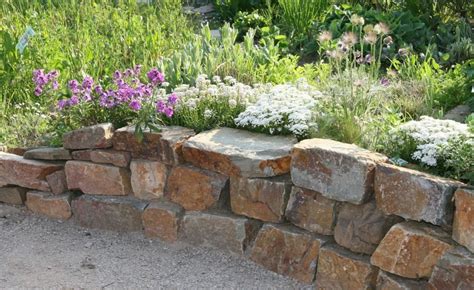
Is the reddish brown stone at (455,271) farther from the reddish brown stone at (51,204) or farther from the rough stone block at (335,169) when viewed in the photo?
the reddish brown stone at (51,204)

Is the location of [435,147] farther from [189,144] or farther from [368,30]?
[189,144]

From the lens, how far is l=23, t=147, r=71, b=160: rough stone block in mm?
4795

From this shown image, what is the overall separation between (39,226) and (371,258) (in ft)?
7.55

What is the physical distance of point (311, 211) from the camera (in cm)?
392

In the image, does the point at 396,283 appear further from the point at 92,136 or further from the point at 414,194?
the point at 92,136

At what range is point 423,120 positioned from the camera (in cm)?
390

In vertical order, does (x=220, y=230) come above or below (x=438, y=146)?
below

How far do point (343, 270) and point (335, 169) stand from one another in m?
0.52

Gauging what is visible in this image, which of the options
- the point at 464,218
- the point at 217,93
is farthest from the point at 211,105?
the point at 464,218

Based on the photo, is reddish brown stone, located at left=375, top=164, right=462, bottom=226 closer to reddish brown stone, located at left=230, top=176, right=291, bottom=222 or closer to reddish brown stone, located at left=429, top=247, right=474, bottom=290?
reddish brown stone, located at left=429, top=247, right=474, bottom=290

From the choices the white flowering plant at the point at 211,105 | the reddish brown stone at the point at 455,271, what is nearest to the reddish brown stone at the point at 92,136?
the white flowering plant at the point at 211,105

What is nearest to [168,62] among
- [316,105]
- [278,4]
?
[316,105]

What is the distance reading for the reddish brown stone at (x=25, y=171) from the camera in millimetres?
4852

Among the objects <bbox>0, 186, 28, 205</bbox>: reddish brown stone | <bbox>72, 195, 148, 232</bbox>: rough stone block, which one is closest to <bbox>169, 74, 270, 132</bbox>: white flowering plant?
<bbox>72, 195, 148, 232</bbox>: rough stone block
